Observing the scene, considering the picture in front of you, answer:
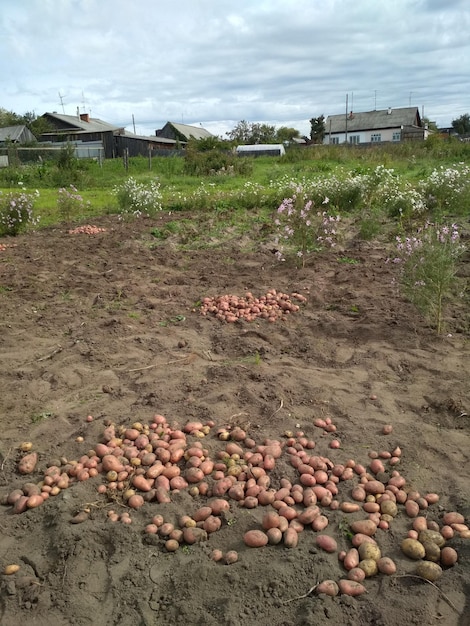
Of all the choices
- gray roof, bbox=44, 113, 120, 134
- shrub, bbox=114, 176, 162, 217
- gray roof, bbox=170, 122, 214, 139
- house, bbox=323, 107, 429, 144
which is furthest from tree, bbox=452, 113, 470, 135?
shrub, bbox=114, 176, 162, 217

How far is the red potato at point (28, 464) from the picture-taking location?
2.96 metres

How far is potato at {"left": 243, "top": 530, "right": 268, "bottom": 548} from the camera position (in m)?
2.37

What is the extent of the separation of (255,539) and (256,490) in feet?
1.19

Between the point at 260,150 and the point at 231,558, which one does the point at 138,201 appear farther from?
the point at 260,150

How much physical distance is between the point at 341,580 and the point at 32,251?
7.59 metres

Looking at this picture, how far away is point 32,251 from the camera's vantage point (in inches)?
331

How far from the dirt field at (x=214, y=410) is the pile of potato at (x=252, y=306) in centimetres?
15

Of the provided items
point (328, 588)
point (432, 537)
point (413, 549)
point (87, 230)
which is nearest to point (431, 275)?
point (432, 537)

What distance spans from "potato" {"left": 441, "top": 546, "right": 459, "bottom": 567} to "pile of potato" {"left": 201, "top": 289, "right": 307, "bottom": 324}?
3.12 m

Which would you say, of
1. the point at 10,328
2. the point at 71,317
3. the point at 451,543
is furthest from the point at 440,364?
the point at 10,328

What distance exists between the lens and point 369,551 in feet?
7.55

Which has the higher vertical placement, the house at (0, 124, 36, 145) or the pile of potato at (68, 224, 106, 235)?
the house at (0, 124, 36, 145)

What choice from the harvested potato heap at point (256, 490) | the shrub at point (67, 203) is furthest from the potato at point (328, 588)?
the shrub at point (67, 203)

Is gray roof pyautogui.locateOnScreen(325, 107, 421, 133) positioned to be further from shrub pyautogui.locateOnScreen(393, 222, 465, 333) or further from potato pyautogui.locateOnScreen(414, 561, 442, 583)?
potato pyautogui.locateOnScreen(414, 561, 442, 583)
